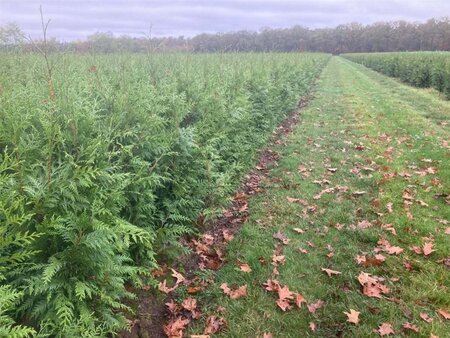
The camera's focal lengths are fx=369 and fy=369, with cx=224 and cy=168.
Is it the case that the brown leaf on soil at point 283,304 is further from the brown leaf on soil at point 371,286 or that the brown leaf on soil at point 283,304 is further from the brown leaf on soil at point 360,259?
the brown leaf on soil at point 360,259

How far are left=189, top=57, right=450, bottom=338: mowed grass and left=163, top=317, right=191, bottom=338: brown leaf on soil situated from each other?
0.36ft

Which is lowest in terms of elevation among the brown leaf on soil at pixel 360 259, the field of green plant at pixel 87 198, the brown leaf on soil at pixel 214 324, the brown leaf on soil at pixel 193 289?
the brown leaf on soil at pixel 214 324

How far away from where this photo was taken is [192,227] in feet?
17.3

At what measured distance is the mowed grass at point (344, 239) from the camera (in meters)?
3.72

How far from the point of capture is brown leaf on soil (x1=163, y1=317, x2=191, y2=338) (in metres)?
3.53

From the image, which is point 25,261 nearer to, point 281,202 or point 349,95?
point 281,202

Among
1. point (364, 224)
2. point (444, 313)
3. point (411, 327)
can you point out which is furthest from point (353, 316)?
point (364, 224)

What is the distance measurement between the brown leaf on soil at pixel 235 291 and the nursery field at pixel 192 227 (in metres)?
0.02

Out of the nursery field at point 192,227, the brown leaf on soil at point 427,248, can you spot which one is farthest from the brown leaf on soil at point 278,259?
the brown leaf on soil at point 427,248

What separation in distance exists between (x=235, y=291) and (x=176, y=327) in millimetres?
810

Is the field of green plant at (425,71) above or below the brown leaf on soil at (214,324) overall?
above

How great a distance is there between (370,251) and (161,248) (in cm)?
269

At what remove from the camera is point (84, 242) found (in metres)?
2.54

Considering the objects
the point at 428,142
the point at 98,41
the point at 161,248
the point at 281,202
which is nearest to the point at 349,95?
the point at 428,142
